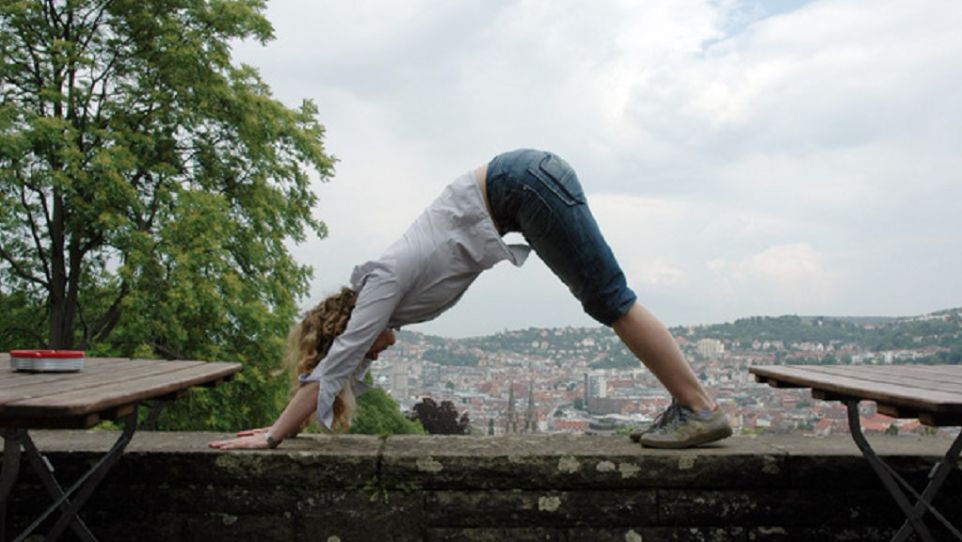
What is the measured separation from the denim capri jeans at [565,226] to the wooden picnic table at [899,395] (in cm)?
57

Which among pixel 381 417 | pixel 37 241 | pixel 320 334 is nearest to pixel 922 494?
pixel 320 334

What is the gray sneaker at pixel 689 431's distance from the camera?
2.59 metres

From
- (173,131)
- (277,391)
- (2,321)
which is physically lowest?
(277,391)

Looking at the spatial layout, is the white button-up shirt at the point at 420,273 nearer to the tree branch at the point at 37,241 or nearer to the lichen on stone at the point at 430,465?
the lichen on stone at the point at 430,465

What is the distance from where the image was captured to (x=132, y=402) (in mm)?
1851

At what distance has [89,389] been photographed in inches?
73.1

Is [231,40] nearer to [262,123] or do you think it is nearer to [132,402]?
[262,123]

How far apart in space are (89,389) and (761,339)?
21609 mm

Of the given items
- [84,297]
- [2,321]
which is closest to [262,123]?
[84,297]

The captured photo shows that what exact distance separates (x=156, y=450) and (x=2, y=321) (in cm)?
1303

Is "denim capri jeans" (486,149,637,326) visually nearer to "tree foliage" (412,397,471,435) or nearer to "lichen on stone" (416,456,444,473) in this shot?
"lichen on stone" (416,456,444,473)

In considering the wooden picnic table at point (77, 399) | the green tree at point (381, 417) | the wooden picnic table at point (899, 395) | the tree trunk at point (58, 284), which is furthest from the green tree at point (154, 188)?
the wooden picnic table at point (899, 395)

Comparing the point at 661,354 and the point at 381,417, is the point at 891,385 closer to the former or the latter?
the point at 661,354

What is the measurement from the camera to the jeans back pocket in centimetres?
251
